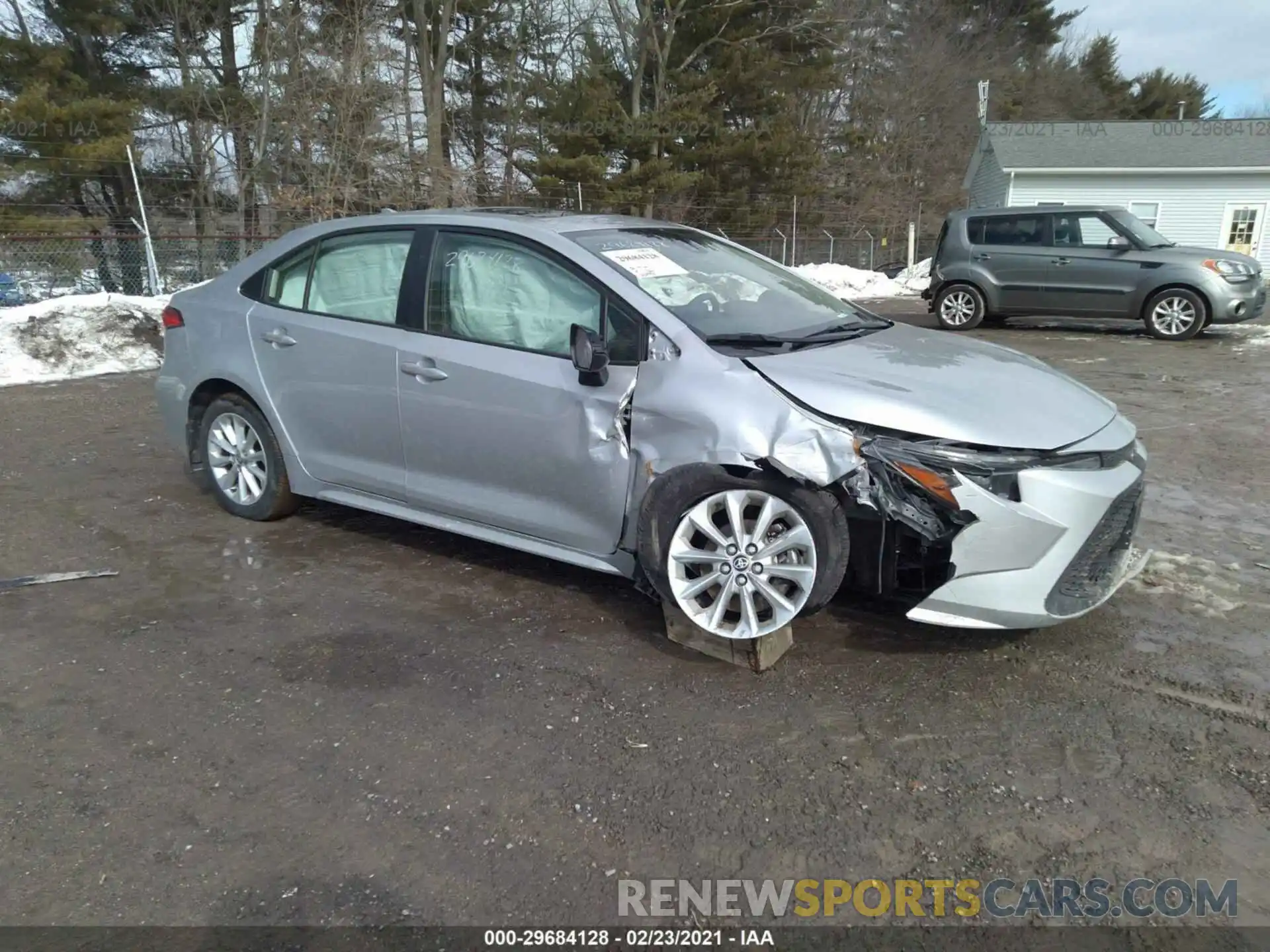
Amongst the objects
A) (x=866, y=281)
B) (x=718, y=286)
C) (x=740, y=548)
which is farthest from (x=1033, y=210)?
(x=740, y=548)

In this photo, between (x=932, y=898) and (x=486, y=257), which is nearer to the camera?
(x=932, y=898)

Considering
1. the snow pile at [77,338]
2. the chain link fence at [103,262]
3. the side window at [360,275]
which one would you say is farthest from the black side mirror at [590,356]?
the chain link fence at [103,262]

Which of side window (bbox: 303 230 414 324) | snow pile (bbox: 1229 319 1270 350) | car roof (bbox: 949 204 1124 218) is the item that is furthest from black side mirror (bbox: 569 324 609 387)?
car roof (bbox: 949 204 1124 218)

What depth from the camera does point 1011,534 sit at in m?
3.03

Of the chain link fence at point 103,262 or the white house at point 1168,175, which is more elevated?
the white house at point 1168,175

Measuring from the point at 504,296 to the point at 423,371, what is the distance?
1.59 ft

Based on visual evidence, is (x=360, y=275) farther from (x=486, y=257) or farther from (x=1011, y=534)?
(x=1011, y=534)

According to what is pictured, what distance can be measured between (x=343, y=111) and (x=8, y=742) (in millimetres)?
18661

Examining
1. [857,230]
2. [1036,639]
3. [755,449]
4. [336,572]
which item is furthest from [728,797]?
[857,230]

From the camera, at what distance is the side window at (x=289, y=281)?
4.64 m

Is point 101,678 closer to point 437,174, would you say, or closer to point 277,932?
point 277,932

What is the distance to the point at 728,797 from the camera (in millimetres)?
2650

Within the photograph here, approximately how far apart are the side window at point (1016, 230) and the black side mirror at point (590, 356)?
36.7ft

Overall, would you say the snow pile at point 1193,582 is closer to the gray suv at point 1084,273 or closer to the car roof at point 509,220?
the car roof at point 509,220
